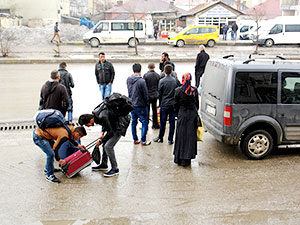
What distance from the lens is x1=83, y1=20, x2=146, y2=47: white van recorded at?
29.5 m

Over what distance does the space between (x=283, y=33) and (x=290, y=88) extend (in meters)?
24.7

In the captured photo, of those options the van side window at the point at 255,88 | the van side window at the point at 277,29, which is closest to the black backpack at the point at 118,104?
the van side window at the point at 255,88

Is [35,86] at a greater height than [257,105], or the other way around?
[257,105]

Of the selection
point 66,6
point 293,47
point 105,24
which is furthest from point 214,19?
point 66,6

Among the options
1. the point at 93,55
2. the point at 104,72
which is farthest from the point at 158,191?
the point at 93,55

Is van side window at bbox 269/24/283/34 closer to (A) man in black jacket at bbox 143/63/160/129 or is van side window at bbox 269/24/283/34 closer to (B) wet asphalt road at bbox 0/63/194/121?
(B) wet asphalt road at bbox 0/63/194/121

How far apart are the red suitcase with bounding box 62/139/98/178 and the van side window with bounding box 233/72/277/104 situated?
283 cm

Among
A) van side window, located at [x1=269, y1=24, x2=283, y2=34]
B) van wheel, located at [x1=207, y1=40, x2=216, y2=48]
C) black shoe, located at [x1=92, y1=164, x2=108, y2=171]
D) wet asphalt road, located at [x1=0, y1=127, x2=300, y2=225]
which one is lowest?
wet asphalt road, located at [x1=0, y1=127, x2=300, y2=225]

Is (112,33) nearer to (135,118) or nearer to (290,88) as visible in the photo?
(135,118)

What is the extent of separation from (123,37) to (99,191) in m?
25.0

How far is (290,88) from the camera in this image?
7137 millimetres

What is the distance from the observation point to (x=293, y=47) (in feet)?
98.0

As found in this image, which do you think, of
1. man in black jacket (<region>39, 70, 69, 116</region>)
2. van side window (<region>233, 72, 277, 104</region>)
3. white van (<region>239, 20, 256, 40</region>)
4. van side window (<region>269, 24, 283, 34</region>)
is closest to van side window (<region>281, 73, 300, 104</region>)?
van side window (<region>233, 72, 277, 104</region>)

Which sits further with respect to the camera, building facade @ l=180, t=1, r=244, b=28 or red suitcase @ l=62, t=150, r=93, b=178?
building facade @ l=180, t=1, r=244, b=28
